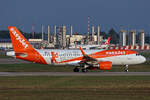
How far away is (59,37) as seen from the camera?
15250 cm

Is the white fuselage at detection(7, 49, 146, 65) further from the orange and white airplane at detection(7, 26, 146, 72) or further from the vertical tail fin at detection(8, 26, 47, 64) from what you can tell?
the vertical tail fin at detection(8, 26, 47, 64)

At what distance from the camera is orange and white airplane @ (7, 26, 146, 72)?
1563 inches

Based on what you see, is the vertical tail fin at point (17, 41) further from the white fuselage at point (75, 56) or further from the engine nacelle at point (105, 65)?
the engine nacelle at point (105, 65)

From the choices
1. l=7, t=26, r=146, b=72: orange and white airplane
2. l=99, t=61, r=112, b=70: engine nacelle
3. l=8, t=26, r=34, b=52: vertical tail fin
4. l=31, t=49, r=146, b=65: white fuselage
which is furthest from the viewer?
l=31, t=49, r=146, b=65: white fuselage

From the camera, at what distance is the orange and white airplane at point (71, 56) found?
39694 millimetres

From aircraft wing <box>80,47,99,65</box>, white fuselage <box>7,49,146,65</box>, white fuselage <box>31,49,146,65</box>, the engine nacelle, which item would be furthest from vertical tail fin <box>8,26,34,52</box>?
the engine nacelle

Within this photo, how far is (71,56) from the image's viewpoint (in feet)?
135

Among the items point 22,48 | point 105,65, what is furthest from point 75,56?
point 22,48

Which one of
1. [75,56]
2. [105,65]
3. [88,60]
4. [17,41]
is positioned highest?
[17,41]

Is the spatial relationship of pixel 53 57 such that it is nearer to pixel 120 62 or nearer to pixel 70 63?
pixel 70 63

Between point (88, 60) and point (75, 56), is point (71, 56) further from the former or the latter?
point (88, 60)
